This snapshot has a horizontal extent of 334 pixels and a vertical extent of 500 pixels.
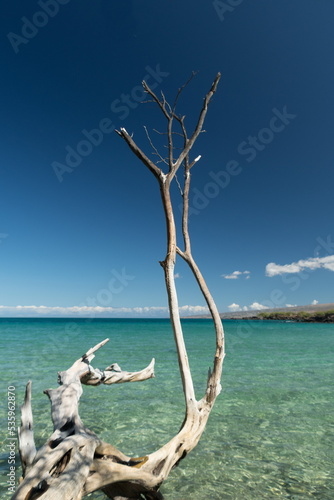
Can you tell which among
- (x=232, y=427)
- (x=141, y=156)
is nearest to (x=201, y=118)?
(x=141, y=156)

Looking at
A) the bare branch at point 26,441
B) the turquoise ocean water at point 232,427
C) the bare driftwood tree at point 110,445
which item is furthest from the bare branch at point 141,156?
the turquoise ocean water at point 232,427

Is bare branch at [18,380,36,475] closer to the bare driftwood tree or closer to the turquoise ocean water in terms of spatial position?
the bare driftwood tree

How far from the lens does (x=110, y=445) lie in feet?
11.1

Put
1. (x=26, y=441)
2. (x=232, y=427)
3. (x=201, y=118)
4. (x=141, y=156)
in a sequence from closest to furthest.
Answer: (x=26, y=441), (x=141, y=156), (x=201, y=118), (x=232, y=427)

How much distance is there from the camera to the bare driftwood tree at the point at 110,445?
2.65 m

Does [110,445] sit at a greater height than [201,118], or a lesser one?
lesser

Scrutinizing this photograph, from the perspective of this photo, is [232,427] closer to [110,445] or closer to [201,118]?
[110,445]

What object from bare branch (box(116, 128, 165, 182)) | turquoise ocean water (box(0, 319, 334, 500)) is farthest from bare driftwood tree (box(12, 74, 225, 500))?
turquoise ocean water (box(0, 319, 334, 500))

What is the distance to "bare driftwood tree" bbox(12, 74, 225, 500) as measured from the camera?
265cm

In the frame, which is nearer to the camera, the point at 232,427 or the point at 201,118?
the point at 201,118

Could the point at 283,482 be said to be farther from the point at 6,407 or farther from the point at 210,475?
the point at 6,407

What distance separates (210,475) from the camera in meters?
4.49

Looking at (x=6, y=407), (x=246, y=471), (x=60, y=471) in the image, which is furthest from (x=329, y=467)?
(x=6, y=407)

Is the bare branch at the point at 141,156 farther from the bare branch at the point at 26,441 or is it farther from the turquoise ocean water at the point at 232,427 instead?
the turquoise ocean water at the point at 232,427
